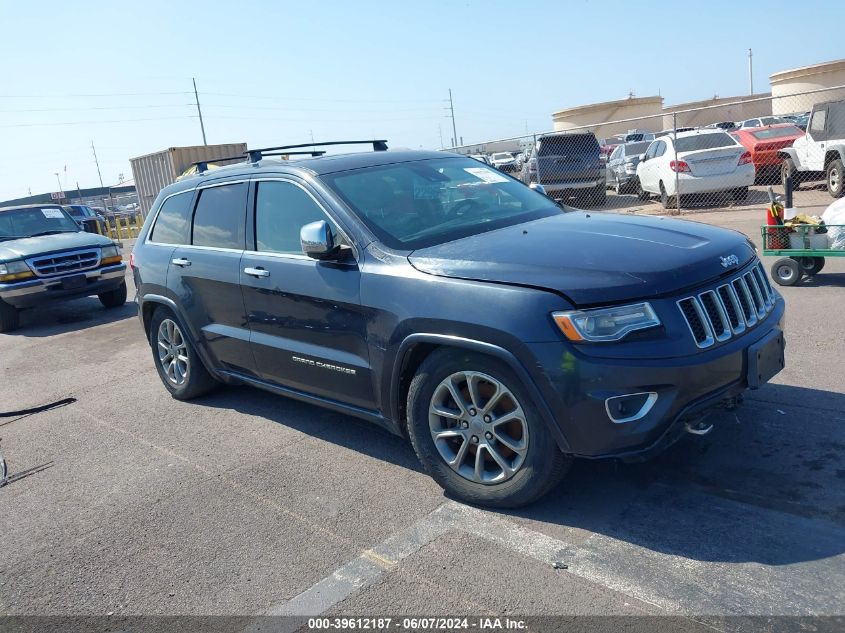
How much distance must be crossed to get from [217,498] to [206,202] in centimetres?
230

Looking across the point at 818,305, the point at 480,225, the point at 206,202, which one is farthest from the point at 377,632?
the point at 818,305

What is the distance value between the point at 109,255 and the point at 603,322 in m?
9.78

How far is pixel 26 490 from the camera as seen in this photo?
15.7 ft

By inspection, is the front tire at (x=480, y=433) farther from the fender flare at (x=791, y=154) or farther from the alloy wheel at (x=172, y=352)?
the fender flare at (x=791, y=154)

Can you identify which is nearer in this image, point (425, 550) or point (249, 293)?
point (425, 550)

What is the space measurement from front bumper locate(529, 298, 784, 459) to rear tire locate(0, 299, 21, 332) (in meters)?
9.85

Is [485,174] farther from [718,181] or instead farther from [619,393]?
[718,181]

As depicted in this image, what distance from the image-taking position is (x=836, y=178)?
583 inches

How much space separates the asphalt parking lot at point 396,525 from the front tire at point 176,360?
39cm

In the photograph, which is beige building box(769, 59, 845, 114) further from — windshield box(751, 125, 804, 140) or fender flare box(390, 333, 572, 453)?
fender flare box(390, 333, 572, 453)

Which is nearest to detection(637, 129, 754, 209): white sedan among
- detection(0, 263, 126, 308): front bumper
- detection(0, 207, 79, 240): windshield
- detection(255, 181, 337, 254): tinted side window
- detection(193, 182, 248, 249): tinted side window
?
detection(0, 263, 126, 308): front bumper

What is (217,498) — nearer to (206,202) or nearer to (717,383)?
(206,202)

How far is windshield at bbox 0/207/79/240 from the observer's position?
1166 cm

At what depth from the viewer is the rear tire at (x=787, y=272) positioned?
795 centimetres
